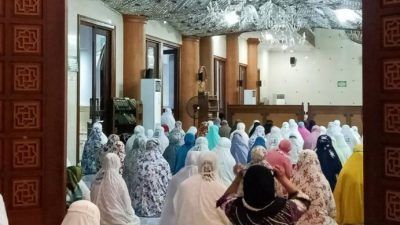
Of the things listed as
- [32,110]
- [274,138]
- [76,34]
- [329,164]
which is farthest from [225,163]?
[76,34]

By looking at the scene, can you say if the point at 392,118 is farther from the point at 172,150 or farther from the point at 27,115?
the point at 172,150

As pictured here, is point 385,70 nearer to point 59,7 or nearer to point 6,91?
point 59,7

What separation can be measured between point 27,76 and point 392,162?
2481mm

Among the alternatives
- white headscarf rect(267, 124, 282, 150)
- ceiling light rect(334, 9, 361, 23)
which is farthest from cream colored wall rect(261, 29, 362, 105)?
white headscarf rect(267, 124, 282, 150)

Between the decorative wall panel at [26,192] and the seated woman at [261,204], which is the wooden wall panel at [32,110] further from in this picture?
the seated woman at [261,204]

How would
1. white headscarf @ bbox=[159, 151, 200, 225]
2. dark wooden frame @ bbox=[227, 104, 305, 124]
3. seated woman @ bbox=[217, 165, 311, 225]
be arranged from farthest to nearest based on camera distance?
1. dark wooden frame @ bbox=[227, 104, 305, 124]
2. white headscarf @ bbox=[159, 151, 200, 225]
3. seated woman @ bbox=[217, 165, 311, 225]

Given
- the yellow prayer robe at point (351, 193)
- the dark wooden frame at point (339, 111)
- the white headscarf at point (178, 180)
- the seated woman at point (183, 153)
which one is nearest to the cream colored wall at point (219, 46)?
the dark wooden frame at point (339, 111)

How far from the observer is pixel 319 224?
4.45 metres

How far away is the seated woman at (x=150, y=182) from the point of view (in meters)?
5.93

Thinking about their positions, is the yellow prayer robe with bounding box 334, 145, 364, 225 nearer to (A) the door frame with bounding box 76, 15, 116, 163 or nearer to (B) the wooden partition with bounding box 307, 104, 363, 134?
(A) the door frame with bounding box 76, 15, 116, 163

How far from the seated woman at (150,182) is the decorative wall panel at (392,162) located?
3.23 m

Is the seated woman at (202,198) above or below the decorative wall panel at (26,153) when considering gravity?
below

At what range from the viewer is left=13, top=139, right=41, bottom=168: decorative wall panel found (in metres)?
3.71

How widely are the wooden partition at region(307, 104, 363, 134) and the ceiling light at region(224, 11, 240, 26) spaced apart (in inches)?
105
